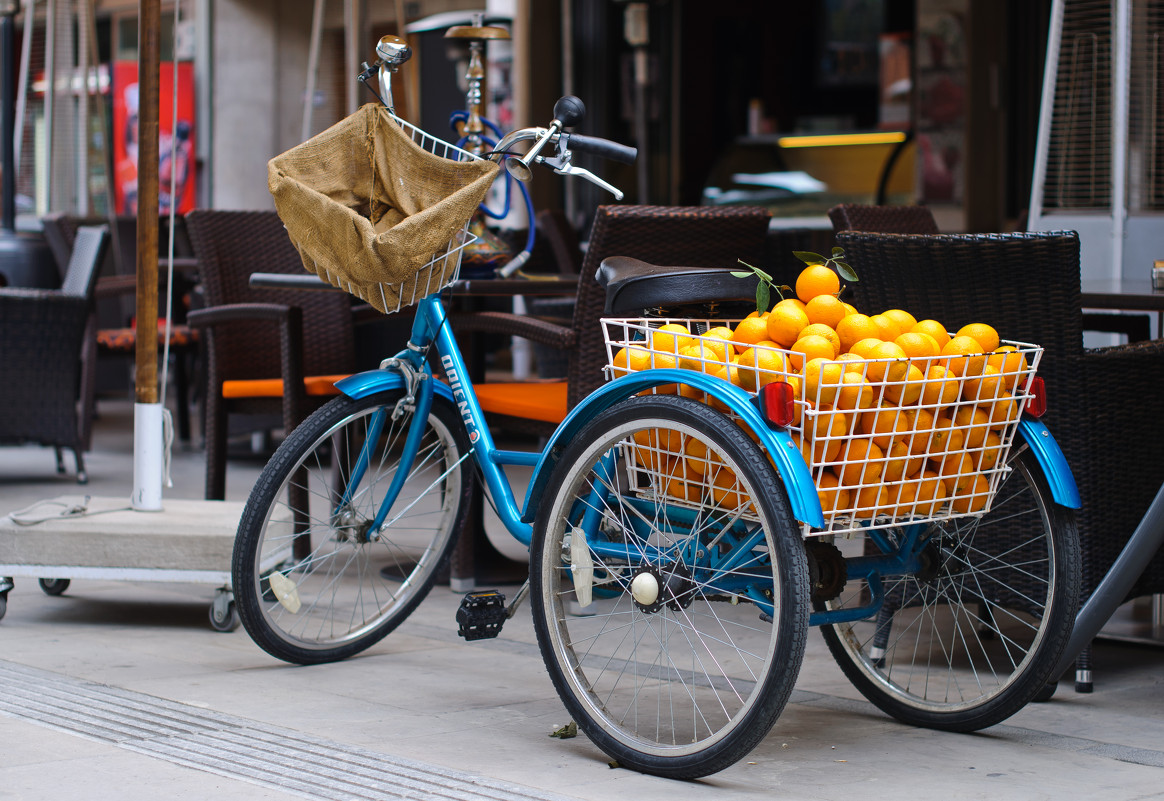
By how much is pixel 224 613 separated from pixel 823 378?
1994mm

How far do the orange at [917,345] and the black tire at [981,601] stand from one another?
0.33 m

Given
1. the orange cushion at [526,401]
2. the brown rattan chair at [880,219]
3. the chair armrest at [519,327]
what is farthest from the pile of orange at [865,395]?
the brown rattan chair at [880,219]

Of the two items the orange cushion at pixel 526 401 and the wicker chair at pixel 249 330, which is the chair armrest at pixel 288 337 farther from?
the orange cushion at pixel 526 401

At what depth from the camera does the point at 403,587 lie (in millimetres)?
3721

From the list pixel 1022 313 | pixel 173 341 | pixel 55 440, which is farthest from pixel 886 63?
pixel 1022 313

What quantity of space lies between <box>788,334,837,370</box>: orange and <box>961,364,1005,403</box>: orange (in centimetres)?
27

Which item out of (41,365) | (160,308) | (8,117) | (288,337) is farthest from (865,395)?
(8,117)

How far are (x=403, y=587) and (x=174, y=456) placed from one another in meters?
4.16

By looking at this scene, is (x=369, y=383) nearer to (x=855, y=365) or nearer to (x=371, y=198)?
(x=371, y=198)

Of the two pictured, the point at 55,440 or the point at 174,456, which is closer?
the point at 55,440

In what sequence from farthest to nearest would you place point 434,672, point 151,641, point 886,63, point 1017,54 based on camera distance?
point 886,63
point 1017,54
point 151,641
point 434,672

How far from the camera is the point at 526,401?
407 cm

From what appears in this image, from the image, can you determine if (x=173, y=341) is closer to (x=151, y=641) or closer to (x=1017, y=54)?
(x=151, y=641)

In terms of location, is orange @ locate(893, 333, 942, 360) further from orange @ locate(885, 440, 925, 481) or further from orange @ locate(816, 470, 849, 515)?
orange @ locate(816, 470, 849, 515)
